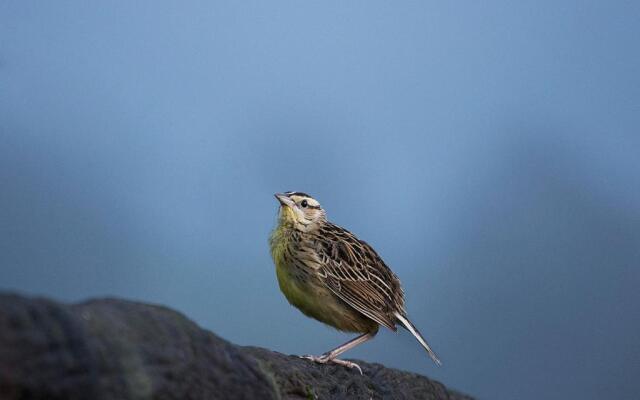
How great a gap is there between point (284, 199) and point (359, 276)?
2.87ft

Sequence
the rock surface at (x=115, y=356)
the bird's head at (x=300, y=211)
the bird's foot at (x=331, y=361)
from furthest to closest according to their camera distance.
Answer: the bird's head at (x=300, y=211)
the bird's foot at (x=331, y=361)
the rock surface at (x=115, y=356)

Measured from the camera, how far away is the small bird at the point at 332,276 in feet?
21.3

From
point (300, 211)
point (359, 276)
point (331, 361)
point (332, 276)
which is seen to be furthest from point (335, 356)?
point (300, 211)

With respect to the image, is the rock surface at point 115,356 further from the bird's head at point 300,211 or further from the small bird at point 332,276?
the bird's head at point 300,211

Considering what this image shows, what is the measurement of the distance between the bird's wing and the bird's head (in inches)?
5.4

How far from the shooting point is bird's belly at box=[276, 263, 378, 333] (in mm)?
6488

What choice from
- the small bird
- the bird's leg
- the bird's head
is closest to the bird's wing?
the small bird

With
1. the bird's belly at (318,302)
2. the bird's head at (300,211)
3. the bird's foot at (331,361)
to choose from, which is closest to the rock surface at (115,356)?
the bird's foot at (331,361)

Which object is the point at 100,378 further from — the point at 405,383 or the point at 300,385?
the point at 405,383

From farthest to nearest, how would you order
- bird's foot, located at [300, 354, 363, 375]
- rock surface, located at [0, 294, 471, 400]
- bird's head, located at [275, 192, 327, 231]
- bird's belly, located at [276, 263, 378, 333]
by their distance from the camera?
1. bird's head, located at [275, 192, 327, 231]
2. bird's belly, located at [276, 263, 378, 333]
3. bird's foot, located at [300, 354, 363, 375]
4. rock surface, located at [0, 294, 471, 400]

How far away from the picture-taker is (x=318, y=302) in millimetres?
6492

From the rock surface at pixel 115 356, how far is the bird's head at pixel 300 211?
8.09 feet

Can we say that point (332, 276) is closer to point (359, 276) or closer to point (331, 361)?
point (359, 276)

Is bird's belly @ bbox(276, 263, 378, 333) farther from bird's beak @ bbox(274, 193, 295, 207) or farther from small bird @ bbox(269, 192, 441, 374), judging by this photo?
bird's beak @ bbox(274, 193, 295, 207)
